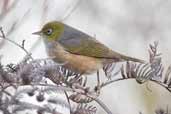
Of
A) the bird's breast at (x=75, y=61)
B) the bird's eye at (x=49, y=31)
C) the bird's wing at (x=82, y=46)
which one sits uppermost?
the bird's eye at (x=49, y=31)

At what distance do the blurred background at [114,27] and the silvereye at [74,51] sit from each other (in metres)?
0.05

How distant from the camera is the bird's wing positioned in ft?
1.83

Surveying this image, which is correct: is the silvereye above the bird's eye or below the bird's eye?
Answer: below

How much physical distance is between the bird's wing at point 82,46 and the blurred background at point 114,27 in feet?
0.19

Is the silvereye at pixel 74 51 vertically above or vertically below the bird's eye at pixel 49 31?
below

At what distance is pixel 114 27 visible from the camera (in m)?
0.72

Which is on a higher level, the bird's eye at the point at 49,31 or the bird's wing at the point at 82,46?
the bird's eye at the point at 49,31

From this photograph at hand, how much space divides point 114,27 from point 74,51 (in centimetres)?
18

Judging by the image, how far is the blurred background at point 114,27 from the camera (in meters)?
0.65

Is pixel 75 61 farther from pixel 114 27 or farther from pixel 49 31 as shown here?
pixel 114 27

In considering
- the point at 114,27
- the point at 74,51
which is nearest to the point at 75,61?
the point at 74,51

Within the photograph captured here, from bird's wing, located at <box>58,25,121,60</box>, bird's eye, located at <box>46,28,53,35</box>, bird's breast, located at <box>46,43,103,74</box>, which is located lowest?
bird's breast, located at <box>46,43,103,74</box>

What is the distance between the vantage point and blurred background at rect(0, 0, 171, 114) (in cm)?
65

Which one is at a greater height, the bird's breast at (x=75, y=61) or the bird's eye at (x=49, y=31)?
the bird's eye at (x=49, y=31)
